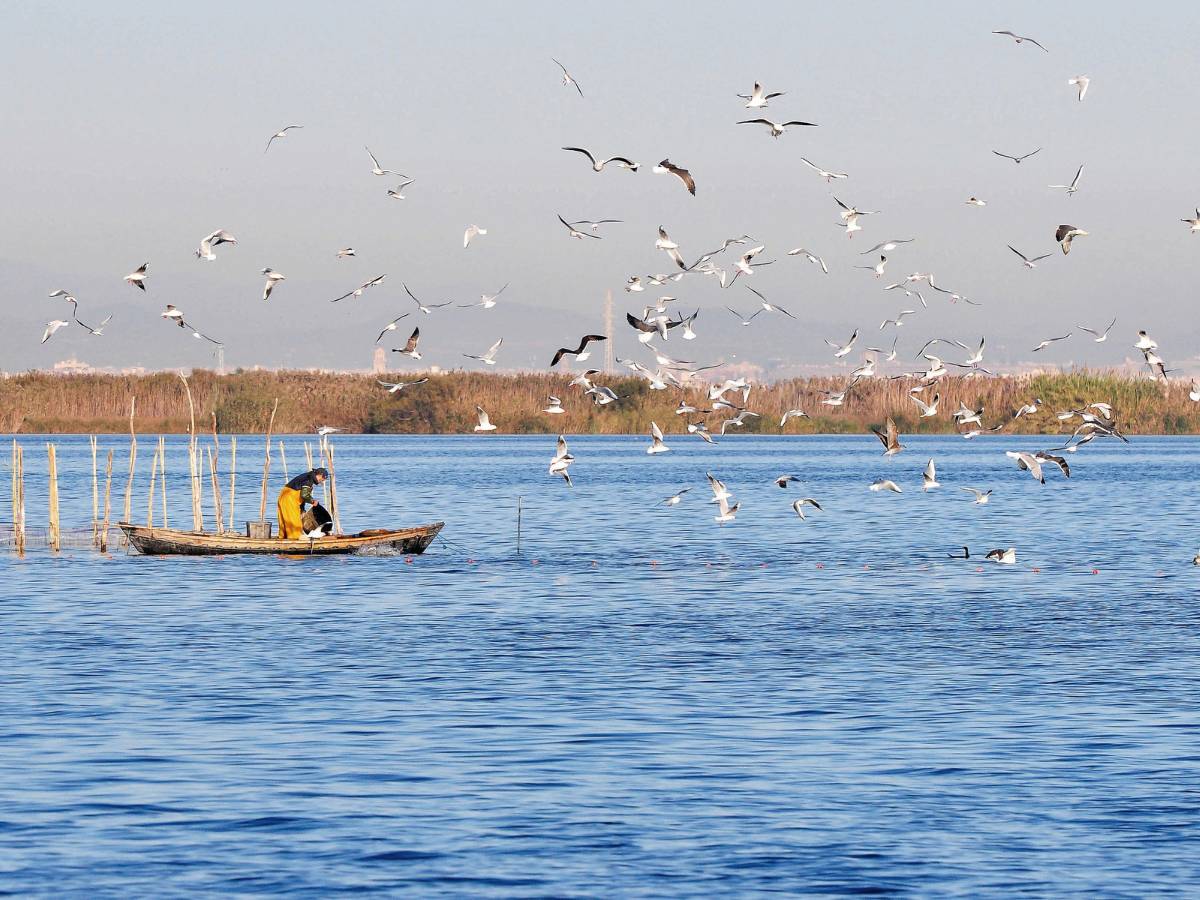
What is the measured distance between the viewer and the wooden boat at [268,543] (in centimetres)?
3891

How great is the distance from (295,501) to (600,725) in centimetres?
1952

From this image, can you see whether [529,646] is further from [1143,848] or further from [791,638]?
[1143,848]

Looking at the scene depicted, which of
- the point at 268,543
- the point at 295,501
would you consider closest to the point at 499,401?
the point at 268,543

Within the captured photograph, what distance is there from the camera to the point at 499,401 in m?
112

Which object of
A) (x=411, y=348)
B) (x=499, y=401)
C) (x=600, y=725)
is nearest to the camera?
(x=600, y=725)

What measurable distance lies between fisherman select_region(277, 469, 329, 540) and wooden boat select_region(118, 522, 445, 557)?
274 millimetres

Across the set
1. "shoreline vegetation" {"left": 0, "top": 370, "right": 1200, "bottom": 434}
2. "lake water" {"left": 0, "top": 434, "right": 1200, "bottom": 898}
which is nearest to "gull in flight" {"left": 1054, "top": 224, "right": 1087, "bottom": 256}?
"lake water" {"left": 0, "top": 434, "right": 1200, "bottom": 898}

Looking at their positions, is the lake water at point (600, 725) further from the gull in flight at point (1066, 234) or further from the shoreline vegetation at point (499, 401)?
the shoreline vegetation at point (499, 401)

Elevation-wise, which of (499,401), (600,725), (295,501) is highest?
(499,401)

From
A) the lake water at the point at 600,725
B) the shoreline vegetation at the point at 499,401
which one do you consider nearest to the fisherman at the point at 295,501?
the lake water at the point at 600,725

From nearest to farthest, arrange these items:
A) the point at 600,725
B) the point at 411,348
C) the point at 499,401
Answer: the point at 600,725 < the point at 411,348 < the point at 499,401

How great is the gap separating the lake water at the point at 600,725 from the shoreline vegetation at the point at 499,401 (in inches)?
2554

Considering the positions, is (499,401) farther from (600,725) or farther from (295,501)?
(600,725)

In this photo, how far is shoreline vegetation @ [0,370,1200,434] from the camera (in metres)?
107
